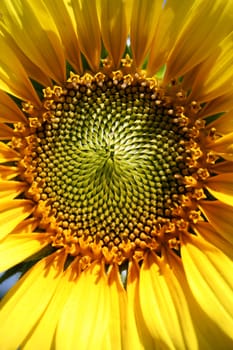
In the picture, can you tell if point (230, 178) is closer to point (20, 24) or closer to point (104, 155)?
point (104, 155)

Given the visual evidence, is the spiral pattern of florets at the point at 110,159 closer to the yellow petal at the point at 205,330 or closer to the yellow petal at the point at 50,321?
the yellow petal at the point at 50,321

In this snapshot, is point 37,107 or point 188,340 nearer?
point 188,340

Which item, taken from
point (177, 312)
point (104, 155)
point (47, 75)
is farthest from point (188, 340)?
point (47, 75)

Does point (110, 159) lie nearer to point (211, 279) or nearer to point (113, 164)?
point (113, 164)

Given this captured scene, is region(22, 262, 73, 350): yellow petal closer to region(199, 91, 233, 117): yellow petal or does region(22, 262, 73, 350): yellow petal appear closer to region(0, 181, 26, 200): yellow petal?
region(0, 181, 26, 200): yellow petal

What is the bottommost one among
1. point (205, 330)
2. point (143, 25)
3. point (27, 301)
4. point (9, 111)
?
point (205, 330)

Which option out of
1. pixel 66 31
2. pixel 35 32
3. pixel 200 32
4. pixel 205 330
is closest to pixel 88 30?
pixel 66 31

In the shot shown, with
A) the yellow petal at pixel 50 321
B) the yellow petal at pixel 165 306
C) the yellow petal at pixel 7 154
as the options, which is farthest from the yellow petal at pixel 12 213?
the yellow petal at pixel 165 306
